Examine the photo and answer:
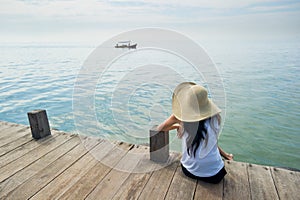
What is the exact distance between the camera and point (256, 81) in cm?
1148

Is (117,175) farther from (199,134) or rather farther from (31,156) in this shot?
(31,156)

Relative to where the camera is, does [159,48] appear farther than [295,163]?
No

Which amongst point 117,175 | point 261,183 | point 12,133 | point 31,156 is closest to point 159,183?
point 117,175

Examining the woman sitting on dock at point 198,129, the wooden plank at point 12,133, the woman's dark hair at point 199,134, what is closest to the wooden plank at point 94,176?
the woman sitting on dock at point 198,129

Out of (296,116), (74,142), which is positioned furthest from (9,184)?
(296,116)

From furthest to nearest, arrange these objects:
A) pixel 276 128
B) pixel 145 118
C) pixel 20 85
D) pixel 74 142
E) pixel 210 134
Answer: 1. pixel 20 85
2. pixel 145 118
3. pixel 276 128
4. pixel 74 142
5. pixel 210 134

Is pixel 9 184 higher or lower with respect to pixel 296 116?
higher

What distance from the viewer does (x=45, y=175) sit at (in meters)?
1.91

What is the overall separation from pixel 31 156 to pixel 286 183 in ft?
8.05

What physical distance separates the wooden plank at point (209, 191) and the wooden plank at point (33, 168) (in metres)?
1.47

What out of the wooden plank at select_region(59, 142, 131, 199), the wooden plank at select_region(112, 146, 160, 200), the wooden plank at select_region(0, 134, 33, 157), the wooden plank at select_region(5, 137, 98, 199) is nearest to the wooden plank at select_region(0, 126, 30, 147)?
the wooden plank at select_region(0, 134, 33, 157)

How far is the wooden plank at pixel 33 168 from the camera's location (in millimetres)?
1775

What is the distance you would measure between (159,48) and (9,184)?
180 centimetres

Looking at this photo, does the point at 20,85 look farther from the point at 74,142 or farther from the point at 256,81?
the point at 256,81
